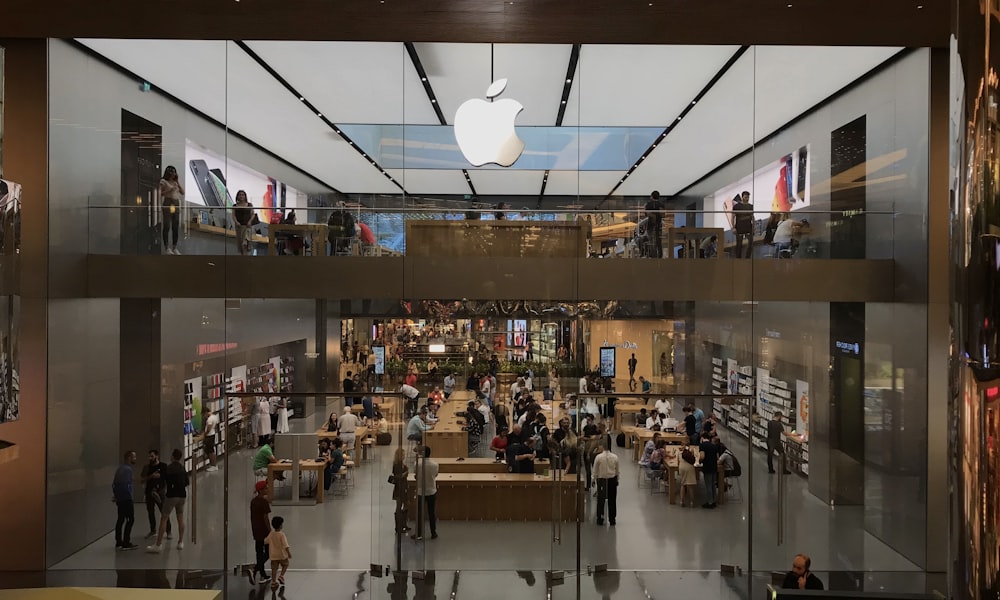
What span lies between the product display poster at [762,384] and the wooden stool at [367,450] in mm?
5640

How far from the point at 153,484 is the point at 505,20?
8110 mm

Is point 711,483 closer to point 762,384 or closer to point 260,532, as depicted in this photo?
point 762,384

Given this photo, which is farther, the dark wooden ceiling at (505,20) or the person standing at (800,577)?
the dark wooden ceiling at (505,20)

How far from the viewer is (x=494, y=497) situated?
995 centimetres

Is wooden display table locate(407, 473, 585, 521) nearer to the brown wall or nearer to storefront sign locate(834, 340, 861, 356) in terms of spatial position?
storefront sign locate(834, 340, 861, 356)

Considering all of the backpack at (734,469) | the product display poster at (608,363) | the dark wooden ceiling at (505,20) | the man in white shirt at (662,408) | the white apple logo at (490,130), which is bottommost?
the backpack at (734,469)

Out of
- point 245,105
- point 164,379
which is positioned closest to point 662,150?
point 245,105

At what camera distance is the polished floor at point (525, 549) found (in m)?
8.48

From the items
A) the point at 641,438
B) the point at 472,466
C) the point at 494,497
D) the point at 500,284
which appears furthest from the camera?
the point at 472,466

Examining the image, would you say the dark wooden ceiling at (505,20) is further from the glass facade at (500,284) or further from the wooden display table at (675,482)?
the wooden display table at (675,482)

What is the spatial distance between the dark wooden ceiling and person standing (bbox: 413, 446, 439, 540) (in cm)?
573

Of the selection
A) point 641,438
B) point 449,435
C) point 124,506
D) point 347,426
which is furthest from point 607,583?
point 124,506

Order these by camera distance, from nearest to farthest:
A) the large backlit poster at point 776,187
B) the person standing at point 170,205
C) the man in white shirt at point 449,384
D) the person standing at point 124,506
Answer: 1. the person standing at point 124,506
2. the person standing at point 170,205
3. the large backlit poster at point 776,187
4. the man in white shirt at point 449,384

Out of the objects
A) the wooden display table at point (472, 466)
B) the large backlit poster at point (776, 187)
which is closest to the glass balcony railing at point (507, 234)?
the large backlit poster at point (776, 187)
